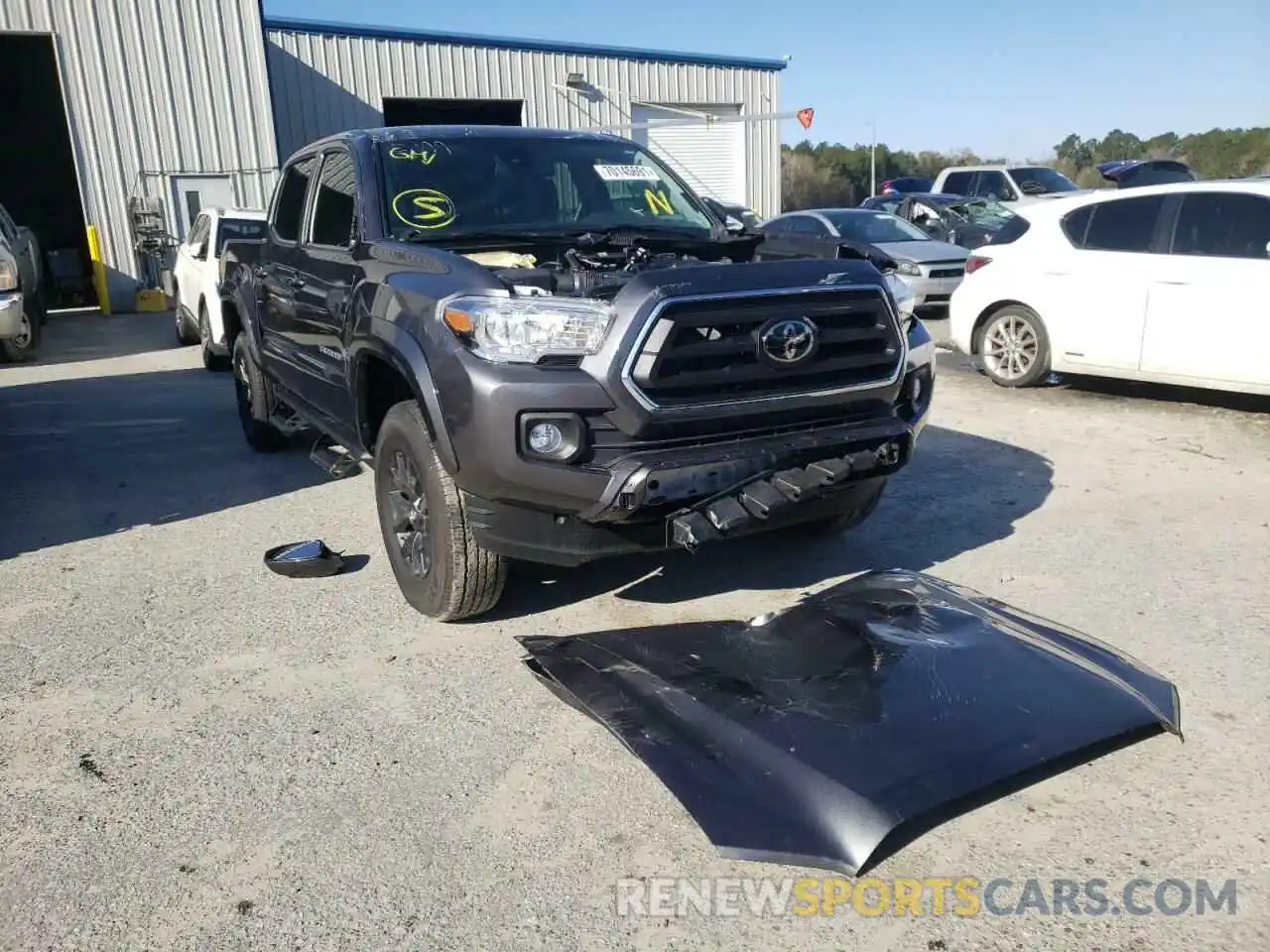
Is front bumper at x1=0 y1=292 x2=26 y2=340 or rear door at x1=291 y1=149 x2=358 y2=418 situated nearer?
rear door at x1=291 y1=149 x2=358 y2=418

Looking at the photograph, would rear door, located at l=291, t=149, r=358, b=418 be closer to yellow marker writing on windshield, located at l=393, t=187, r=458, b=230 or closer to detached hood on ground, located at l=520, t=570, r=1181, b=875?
yellow marker writing on windshield, located at l=393, t=187, r=458, b=230

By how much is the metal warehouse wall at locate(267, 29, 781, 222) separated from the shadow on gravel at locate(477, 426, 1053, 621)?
16336mm

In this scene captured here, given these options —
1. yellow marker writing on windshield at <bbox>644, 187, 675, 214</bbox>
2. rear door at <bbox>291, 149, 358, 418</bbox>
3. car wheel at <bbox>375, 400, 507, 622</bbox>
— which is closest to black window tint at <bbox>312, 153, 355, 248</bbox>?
rear door at <bbox>291, 149, 358, 418</bbox>

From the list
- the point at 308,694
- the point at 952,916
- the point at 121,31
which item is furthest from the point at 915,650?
the point at 121,31

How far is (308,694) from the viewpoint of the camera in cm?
348

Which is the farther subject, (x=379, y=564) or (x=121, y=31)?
(x=121, y=31)

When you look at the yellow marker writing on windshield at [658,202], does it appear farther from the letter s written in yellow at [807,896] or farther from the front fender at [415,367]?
the letter s written in yellow at [807,896]

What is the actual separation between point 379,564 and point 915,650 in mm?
2573

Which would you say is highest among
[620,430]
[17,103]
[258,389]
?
[17,103]

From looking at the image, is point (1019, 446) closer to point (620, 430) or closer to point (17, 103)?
point (620, 430)

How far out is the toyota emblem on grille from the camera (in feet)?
11.3

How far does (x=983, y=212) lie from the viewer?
55.1 feet

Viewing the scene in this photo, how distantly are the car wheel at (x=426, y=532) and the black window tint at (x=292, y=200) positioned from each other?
1.92 metres

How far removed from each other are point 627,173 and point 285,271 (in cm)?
189
